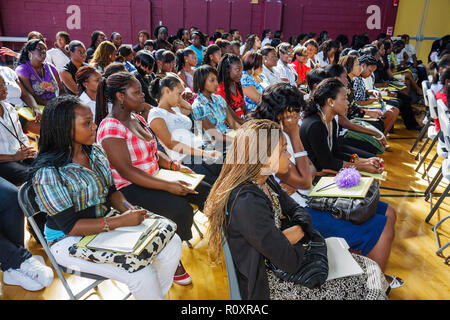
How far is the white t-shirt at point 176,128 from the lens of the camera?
8.92ft

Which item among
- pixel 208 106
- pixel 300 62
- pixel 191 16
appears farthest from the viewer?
pixel 191 16

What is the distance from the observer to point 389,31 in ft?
37.9

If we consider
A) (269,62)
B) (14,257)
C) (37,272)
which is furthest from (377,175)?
(269,62)

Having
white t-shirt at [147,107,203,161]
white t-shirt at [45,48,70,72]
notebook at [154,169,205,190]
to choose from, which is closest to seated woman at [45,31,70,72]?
white t-shirt at [45,48,70,72]

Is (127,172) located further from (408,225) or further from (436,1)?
(436,1)

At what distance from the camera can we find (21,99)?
11.8 ft

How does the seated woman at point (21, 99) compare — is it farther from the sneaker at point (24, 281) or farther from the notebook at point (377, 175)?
the notebook at point (377, 175)

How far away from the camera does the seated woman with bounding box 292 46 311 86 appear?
19.5 ft

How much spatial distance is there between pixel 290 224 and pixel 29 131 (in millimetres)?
2939

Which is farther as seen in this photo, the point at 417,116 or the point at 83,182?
the point at 417,116

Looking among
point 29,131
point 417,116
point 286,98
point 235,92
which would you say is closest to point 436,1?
point 417,116

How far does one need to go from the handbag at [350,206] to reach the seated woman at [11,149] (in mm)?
2125

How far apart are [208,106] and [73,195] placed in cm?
163

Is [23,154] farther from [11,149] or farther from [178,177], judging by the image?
[178,177]
